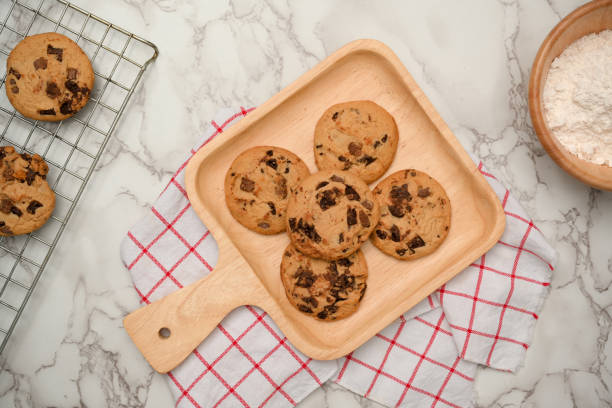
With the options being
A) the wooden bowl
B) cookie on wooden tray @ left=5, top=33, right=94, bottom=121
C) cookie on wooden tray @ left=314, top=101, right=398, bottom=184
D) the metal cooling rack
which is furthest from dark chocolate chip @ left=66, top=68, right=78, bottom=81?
the wooden bowl

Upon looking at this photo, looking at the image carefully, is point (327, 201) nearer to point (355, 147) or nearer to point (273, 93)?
point (355, 147)

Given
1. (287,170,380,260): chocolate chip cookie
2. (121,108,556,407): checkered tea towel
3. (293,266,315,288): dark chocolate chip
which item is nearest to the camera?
(287,170,380,260): chocolate chip cookie

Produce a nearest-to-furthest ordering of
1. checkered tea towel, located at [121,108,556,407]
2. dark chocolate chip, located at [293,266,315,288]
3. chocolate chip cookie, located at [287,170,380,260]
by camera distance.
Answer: chocolate chip cookie, located at [287,170,380,260], dark chocolate chip, located at [293,266,315,288], checkered tea towel, located at [121,108,556,407]

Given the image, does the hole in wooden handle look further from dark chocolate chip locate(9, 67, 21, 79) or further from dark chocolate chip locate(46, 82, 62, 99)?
dark chocolate chip locate(9, 67, 21, 79)

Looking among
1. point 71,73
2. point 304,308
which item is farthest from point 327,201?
point 71,73

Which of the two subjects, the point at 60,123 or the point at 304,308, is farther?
the point at 60,123

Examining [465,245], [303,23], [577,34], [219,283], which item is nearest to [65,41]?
[303,23]

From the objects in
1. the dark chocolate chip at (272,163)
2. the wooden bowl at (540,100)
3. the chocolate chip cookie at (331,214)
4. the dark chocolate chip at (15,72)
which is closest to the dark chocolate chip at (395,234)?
the chocolate chip cookie at (331,214)
